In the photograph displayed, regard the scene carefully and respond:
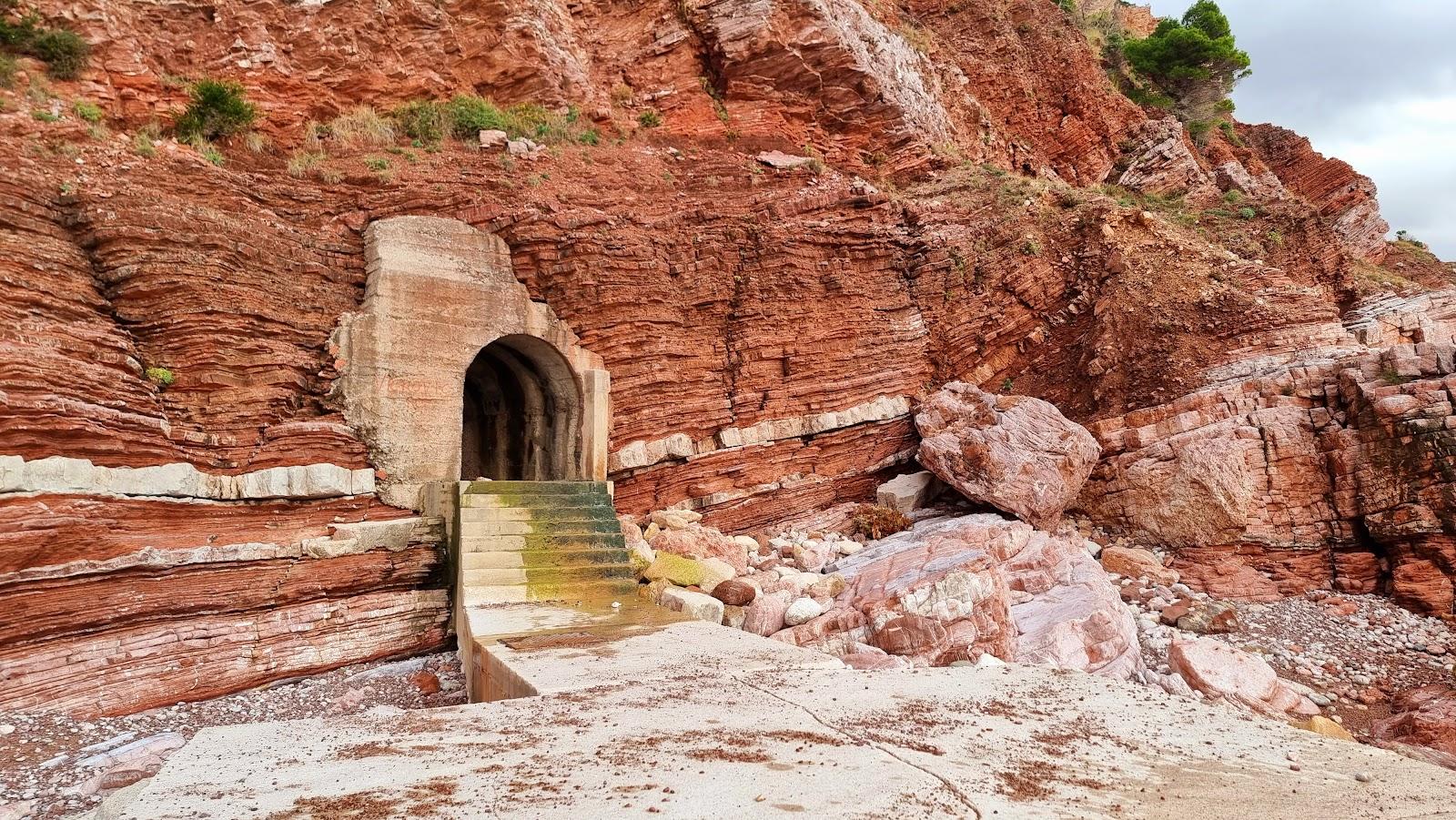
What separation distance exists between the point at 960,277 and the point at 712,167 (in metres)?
5.08

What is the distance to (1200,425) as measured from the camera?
12000 mm

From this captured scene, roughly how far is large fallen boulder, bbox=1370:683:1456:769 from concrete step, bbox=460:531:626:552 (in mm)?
7914

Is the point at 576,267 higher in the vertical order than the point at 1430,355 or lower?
higher

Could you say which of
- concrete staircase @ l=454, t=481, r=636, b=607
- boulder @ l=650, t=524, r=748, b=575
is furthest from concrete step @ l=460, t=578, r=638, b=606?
boulder @ l=650, t=524, r=748, b=575

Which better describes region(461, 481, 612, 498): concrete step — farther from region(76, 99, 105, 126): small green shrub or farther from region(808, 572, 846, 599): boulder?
region(76, 99, 105, 126): small green shrub

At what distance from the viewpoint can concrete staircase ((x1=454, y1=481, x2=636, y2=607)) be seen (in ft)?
27.5

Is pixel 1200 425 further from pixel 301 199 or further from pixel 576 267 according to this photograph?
pixel 301 199

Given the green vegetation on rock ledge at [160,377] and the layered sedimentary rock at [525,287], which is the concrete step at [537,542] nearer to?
the layered sedimentary rock at [525,287]

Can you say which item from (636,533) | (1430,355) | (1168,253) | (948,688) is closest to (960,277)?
(1168,253)

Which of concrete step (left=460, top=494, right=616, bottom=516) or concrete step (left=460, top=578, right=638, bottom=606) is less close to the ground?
concrete step (left=460, top=494, right=616, bottom=516)

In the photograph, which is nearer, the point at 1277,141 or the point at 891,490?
the point at 891,490

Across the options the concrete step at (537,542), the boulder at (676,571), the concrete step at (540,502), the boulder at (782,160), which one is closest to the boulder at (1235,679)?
the boulder at (676,571)

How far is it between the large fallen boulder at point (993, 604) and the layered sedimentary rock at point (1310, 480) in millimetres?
2616

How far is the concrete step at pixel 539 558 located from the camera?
8.64m
